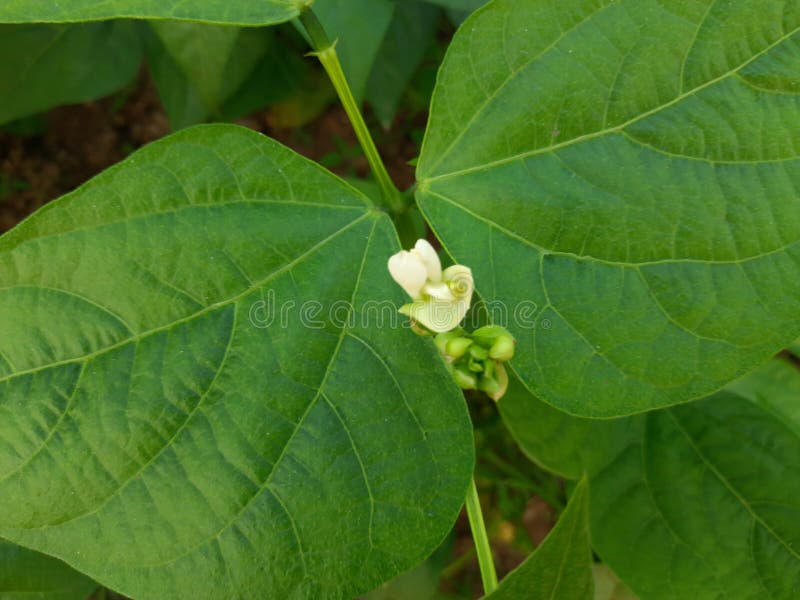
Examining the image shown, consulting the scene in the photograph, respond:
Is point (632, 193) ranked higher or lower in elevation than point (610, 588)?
higher

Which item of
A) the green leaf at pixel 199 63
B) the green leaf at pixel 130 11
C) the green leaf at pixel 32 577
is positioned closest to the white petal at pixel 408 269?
the green leaf at pixel 130 11

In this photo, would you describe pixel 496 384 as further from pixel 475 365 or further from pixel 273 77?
pixel 273 77

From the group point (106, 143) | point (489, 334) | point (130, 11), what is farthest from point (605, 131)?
Result: point (106, 143)

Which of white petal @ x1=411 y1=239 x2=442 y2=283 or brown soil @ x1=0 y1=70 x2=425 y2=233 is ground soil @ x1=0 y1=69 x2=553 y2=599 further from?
white petal @ x1=411 y1=239 x2=442 y2=283

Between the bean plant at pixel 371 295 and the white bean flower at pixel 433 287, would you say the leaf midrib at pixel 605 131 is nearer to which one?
the bean plant at pixel 371 295

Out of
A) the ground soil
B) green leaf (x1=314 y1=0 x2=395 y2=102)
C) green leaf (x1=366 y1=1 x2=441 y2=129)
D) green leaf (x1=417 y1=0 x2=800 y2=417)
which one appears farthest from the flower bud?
the ground soil

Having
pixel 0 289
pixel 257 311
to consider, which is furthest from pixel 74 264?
pixel 257 311

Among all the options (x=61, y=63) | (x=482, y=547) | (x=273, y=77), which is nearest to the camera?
(x=482, y=547)
